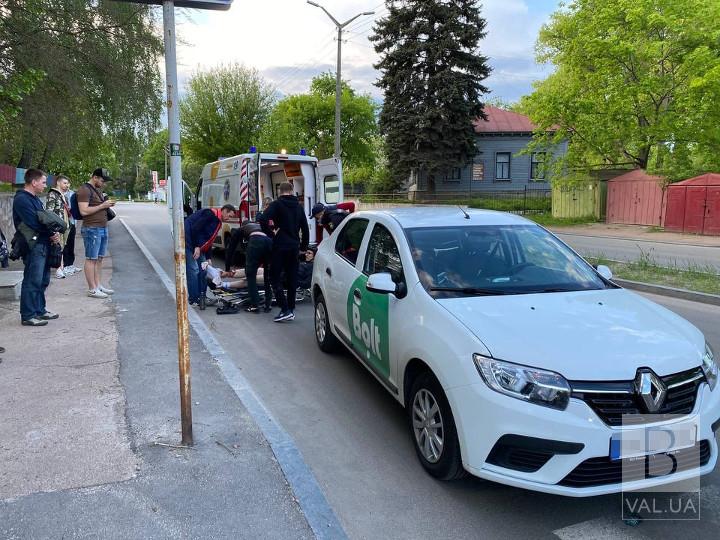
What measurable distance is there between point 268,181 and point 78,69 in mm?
4602

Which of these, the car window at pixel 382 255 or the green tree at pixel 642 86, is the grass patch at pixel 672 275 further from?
the green tree at pixel 642 86

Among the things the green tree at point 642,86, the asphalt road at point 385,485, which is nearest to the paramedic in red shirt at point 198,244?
the asphalt road at point 385,485

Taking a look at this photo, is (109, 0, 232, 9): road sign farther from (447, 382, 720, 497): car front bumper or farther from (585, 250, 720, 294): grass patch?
(585, 250, 720, 294): grass patch

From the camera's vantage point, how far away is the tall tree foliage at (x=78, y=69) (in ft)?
31.4

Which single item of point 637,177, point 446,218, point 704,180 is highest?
point 637,177

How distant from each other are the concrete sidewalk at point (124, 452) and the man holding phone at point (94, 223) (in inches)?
97.5

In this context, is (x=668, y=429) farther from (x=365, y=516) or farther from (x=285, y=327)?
(x=285, y=327)

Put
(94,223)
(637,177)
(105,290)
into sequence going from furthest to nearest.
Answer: (637,177) → (105,290) → (94,223)

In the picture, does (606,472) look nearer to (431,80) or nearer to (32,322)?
(32,322)

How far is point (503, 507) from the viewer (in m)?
3.13

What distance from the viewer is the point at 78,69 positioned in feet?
37.0

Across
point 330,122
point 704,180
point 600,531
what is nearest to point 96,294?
point 600,531

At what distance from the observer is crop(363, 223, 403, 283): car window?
416cm

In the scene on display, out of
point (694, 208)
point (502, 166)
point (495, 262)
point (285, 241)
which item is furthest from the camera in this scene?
point (502, 166)
